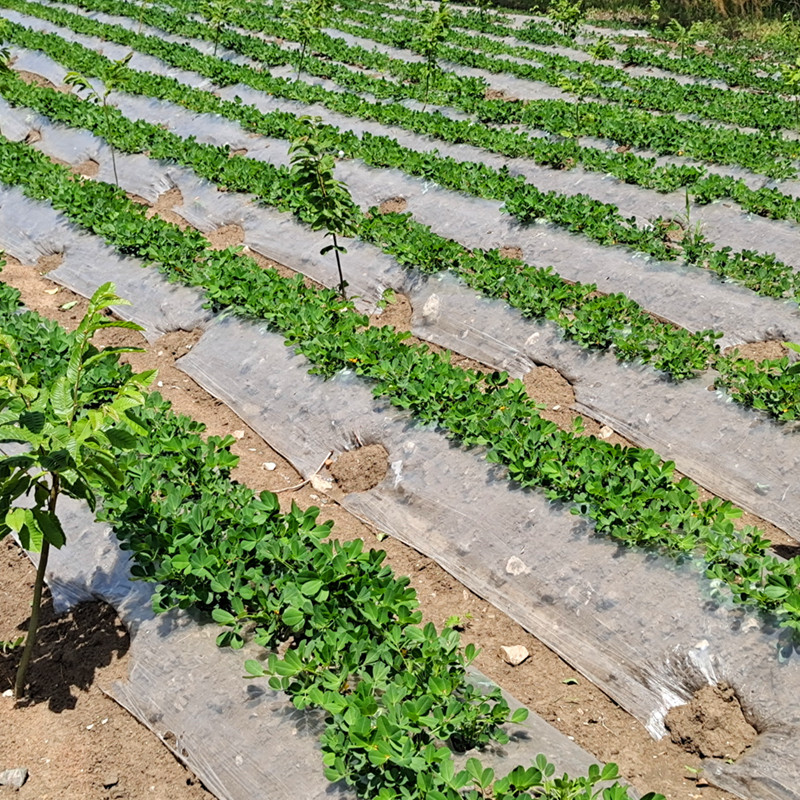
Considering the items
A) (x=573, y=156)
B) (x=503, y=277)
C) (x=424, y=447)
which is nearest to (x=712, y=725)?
(x=424, y=447)

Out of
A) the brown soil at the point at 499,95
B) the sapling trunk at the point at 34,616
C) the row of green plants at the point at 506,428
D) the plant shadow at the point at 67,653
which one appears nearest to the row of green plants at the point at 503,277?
the row of green plants at the point at 506,428

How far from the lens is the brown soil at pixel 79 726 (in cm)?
348

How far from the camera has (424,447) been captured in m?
5.34

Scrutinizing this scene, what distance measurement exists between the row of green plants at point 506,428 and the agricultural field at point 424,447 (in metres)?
0.02

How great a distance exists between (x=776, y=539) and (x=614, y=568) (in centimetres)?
124

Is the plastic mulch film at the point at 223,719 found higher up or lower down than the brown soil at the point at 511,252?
lower down

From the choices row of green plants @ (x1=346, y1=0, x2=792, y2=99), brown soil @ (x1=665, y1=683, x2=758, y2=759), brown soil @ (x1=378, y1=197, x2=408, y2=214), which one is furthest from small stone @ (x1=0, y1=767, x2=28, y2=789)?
row of green plants @ (x1=346, y1=0, x2=792, y2=99)

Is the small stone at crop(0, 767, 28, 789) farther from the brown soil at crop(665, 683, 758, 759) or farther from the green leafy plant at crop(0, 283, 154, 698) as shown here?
the brown soil at crop(665, 683, 758, 759)

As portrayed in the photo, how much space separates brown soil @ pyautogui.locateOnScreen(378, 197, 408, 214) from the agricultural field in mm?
51

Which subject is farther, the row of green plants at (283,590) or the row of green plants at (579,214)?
A: the row of green plants at (579,214)

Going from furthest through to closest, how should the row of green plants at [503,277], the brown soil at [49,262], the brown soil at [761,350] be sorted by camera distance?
the brown soil at [49,262] < the brown soil at [761,350] < the row of green plants at [503,277]

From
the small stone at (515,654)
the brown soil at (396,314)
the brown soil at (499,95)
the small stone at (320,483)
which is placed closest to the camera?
the small stone at (515,654)

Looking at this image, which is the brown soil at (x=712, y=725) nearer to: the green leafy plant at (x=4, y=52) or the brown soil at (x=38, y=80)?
the green leafy plant at (x=4, y=52)

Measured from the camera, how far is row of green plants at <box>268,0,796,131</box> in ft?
40.9
